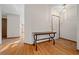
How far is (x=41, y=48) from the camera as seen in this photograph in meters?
1.93

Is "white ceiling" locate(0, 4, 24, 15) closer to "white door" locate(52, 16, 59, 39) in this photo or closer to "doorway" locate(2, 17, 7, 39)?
"doorway" locate(2, 17, 7, 39)

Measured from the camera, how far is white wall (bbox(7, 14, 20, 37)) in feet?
6.64

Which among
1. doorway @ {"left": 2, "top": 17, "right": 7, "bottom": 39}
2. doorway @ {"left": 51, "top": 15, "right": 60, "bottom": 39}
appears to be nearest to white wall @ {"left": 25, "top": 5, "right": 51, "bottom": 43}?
doorway @ {"left": 51, "top": 15, "right": 60, "bottom": 39}

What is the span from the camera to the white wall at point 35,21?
1984 millimetres

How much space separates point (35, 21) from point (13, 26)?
1.49 ft

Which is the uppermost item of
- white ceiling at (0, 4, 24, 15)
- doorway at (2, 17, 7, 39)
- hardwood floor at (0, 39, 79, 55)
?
white ceiling at (0, 4, 24, 15)

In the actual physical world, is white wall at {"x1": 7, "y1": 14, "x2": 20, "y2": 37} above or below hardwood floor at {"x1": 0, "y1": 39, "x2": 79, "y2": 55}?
above

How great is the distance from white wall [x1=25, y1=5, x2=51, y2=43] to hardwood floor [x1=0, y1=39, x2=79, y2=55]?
7.0 inches

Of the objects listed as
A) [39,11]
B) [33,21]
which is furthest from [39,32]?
[39,11]

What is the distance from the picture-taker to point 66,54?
1844mm

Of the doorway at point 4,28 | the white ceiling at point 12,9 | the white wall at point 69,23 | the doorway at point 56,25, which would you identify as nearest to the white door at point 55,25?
the doorway at point 56,25

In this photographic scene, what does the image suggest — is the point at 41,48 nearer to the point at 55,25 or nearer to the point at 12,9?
the point at 55,25

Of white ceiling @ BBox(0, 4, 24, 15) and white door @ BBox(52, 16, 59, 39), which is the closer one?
white ceiling @ BBox(0, 4, 24, 15)
